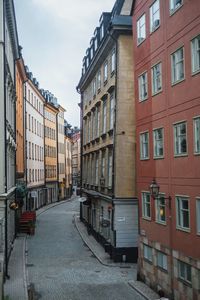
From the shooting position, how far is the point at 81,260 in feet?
93.2

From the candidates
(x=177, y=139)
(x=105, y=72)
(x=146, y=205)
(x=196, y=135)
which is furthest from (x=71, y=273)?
(x=105, y=72)

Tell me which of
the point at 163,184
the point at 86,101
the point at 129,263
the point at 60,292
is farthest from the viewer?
the point at 86,101

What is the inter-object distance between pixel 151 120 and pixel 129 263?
9.61 m

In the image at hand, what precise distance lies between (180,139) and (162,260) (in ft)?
17.6

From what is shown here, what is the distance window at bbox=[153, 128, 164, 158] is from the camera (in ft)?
67.2

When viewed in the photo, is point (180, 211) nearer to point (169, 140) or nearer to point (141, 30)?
point (169, 140)

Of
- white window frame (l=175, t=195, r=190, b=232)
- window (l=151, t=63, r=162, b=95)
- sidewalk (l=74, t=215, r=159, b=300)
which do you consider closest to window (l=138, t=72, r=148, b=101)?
window (l=151, t=63, r=162, b=95)

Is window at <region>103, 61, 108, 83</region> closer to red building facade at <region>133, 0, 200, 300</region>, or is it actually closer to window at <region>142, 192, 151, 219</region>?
red building facade at <region>133, 0, 200, 300</region>

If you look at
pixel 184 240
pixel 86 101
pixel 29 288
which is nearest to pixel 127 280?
pixel 29 288

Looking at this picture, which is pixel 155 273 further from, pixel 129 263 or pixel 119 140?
pixel 119 140

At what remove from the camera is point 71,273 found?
82.3ft

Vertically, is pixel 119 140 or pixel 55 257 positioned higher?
pixel 119 140

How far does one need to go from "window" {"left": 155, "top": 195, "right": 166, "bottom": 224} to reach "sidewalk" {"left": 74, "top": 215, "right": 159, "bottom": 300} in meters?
3.07

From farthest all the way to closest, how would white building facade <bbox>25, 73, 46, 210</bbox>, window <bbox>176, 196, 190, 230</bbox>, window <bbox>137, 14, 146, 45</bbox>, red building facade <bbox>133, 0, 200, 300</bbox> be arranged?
1. white building facade <bbox>25, 73, 46, 210</bbox>
2. window <bbox>137, 14, 146, 45</bbox>
3. window <bbox>176, 196, 190, 230</bbox>
4. red building facade <bbox>133, 0, 200, 300</bbox>
